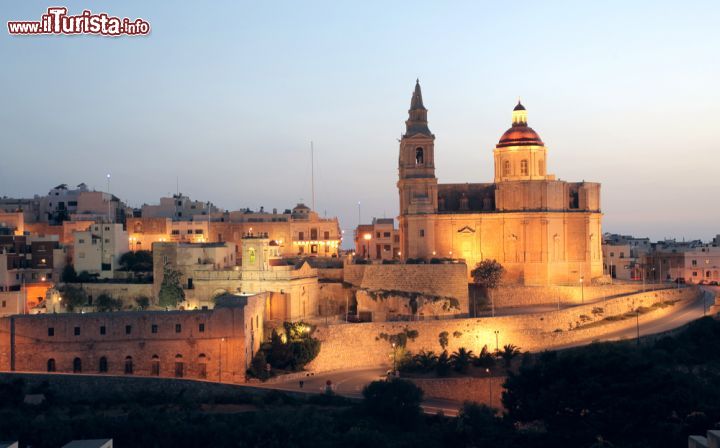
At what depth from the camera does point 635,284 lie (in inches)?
2424

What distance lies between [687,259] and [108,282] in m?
43.7

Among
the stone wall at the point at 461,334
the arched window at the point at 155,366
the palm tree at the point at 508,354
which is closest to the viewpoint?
the arched window at the point at 155,366

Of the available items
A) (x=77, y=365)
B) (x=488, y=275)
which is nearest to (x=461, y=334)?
(x=488, y=275)

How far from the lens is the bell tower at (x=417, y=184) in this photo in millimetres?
61000

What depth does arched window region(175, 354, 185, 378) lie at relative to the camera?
148 ft

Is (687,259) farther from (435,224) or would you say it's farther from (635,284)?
(435,224)

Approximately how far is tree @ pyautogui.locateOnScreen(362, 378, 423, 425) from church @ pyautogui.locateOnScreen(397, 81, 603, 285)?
1930 cm

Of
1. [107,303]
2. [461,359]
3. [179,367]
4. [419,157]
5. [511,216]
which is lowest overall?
[461,359]

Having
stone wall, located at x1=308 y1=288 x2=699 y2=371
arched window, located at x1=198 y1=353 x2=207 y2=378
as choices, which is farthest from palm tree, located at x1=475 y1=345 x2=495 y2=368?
arched window, located at x1=198 y1=353 x2=207 y2=378

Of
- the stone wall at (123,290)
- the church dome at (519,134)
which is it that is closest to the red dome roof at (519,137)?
the church dome at (519,134)

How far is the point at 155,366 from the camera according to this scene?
45.1 meters

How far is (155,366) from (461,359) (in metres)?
15.1

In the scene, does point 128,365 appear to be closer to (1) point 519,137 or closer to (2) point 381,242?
(2) point 381,242

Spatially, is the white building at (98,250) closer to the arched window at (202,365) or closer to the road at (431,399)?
the arched window at (202,365)
